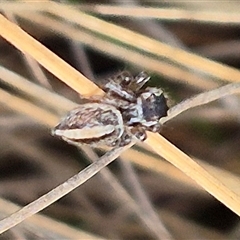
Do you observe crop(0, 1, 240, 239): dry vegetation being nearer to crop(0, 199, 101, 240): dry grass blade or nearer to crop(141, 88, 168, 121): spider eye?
crop(0, 199, 101, 240): dry grass blade

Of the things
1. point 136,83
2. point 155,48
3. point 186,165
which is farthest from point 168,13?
point 186,165

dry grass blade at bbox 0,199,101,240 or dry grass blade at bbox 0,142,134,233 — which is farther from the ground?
dry grass blade at bbox 0,199,101,240

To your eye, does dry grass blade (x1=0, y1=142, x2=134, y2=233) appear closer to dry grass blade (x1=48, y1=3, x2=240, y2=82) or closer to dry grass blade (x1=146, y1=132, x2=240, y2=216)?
dry grass blade (x1=146, y1=132, x2=240, y2=216)

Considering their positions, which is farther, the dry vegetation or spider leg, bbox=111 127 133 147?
the dry vegetation

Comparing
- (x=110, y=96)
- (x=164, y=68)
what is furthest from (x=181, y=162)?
(x=164, y=68)

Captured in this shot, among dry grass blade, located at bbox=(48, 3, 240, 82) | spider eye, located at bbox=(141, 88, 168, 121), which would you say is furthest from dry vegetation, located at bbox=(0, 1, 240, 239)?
spider eye, located at bbox=(141, 88, 168, 121)

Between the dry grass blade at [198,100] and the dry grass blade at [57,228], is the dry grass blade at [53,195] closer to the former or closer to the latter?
the dry grass blade at [198,100]

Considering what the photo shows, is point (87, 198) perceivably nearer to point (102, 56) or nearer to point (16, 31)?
point (102, 56)

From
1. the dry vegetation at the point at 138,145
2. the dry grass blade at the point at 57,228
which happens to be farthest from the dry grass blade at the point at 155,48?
the dry grass blade at the point at 57,228

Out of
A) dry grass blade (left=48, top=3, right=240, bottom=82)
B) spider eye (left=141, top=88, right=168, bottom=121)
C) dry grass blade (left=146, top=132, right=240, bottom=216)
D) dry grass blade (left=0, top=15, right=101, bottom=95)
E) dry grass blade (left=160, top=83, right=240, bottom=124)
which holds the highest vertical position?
dry grass blade (left=48, top=3, right=240, bottom=82)
